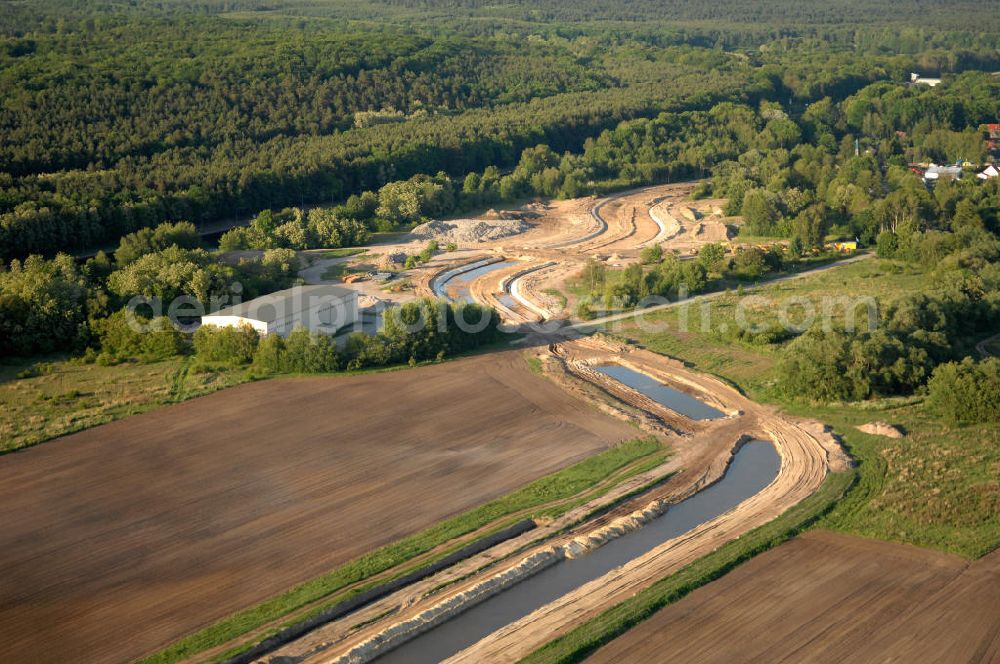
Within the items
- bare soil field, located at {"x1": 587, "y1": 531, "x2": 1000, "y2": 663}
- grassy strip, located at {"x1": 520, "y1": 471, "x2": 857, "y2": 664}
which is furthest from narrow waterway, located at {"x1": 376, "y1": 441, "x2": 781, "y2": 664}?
bare soil field, located at {"x1": 587, "y1": 531, "x2": 1000, "y2": 663}

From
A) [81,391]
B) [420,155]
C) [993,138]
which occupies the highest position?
[420,155]

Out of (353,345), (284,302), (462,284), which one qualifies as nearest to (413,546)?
(353,345)

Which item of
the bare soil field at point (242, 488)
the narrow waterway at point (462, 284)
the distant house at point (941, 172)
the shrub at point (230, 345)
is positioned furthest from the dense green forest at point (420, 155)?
the narrow waterway at point (462, 284)

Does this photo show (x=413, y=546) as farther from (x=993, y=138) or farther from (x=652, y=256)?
(x=993, y=138)

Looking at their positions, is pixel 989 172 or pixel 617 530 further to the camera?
pixel 989 172

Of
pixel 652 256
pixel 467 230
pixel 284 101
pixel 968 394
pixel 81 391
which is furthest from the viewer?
pixel 284 101

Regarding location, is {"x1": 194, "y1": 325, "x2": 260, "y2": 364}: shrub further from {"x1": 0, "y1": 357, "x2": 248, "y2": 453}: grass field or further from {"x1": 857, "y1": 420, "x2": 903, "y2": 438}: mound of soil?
{"x1": 857, "y1": 420, "x2": 903, "y2": 438}: mound of soil
